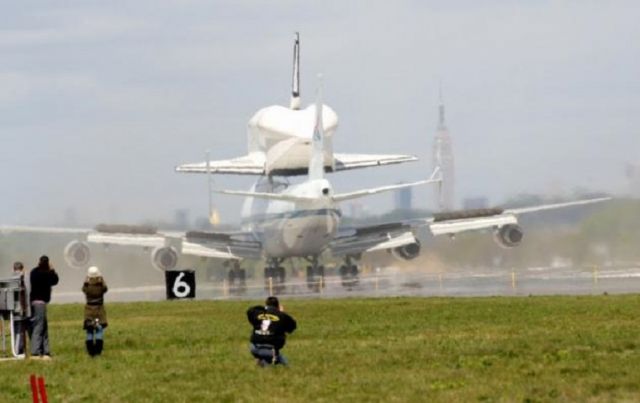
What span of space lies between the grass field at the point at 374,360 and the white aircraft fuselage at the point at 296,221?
46881 mm

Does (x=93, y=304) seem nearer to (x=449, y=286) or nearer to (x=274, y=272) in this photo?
(x=449, y=286)

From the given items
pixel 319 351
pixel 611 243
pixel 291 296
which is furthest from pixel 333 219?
pixel 319 351

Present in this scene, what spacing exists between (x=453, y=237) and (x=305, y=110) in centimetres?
1515

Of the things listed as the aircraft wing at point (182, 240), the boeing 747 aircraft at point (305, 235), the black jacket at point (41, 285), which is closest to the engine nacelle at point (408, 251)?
the boeing 747 aircraft at point (305, 235)

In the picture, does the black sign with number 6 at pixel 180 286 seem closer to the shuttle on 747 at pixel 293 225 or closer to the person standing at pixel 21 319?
the shuttle on 747 at pixel 293 225

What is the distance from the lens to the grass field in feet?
85.4

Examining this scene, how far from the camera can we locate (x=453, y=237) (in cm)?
10225

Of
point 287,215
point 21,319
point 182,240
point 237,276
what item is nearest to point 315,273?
point 287,215

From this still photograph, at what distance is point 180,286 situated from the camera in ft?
238

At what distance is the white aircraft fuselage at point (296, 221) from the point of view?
98875 mm

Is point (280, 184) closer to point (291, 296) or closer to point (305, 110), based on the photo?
point (305, 110)

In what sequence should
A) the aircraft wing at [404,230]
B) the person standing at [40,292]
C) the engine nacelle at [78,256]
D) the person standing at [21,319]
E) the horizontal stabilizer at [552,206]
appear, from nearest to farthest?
the person standing at [40,292]
the person standing at [21,319]
the horizontal stabilizer at [552,206]
the engine nacelle at [78,256]
the aircraft wing at [404,230]

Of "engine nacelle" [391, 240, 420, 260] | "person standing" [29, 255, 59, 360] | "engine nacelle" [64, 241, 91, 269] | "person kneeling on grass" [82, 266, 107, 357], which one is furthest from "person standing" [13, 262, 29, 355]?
"engine nacelle" [391, 240, 420, 260]

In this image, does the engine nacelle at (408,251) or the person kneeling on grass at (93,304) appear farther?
the engine nacelle at (408,251)
